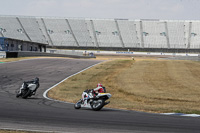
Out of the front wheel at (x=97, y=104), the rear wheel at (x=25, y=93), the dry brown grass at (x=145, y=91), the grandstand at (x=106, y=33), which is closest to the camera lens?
the front wheel at (x=97, y=104)

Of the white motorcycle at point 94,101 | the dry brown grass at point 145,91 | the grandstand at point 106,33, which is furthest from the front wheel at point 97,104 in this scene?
the grandstand at point 106,33

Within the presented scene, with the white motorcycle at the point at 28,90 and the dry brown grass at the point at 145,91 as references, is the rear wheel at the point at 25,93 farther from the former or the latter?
the dry brown grass at the point at 145,91

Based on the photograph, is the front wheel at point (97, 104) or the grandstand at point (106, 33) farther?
the grandstand at point (106, 33)

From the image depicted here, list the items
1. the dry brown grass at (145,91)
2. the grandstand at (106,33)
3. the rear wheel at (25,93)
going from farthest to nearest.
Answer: the grandstand at (106,33) → the rear wheel at (25,93) → the dry brown grass at (145,91)

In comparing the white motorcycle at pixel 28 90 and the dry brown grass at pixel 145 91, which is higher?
the white motorcycle at pixel 28 90

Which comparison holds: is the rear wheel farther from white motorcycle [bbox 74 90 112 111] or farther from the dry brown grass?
white motorcycle [bbox 74 90 112 111]

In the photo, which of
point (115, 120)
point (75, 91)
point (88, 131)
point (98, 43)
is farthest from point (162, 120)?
point (98, 43)

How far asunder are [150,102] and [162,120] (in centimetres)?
717

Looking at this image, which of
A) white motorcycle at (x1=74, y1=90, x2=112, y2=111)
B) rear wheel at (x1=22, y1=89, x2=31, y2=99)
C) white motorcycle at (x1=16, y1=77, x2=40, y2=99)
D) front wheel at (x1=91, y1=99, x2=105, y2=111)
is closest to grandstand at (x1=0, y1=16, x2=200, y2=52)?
white motorcycle at (x1=16, y1=77, x2=40, y2=99)

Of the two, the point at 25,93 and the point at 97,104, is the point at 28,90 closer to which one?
the point at 25,93

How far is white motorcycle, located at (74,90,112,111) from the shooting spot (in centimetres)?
1370

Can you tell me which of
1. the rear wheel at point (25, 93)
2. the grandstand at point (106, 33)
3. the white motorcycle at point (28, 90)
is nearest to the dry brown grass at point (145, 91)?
the white motorcycle at point (28, 90)

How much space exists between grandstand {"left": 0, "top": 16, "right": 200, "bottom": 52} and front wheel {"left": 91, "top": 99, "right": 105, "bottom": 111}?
272 ft

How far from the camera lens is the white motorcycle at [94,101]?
13703 millimetres
